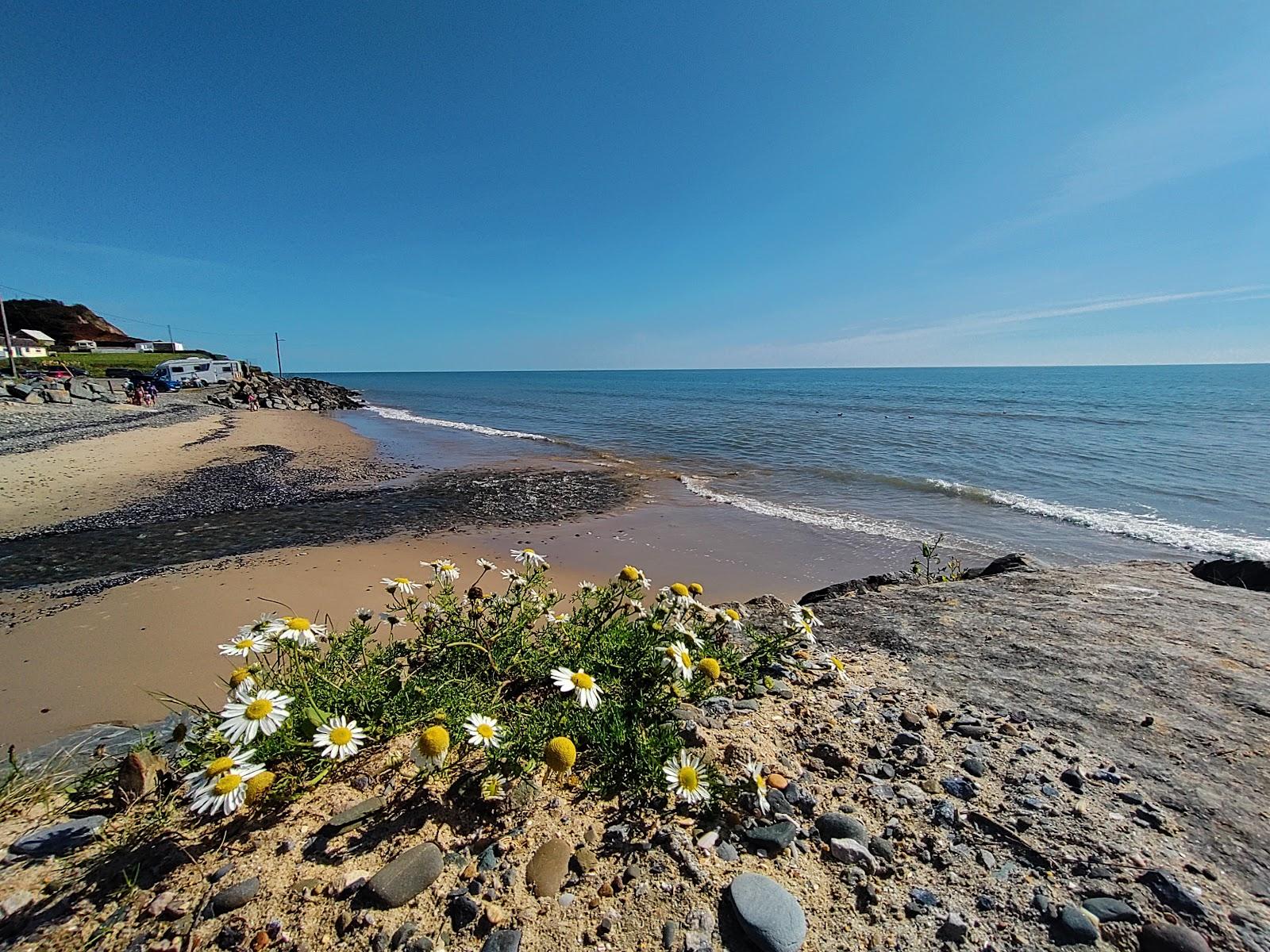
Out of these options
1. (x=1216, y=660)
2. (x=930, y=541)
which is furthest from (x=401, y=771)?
(x=930, y=541)

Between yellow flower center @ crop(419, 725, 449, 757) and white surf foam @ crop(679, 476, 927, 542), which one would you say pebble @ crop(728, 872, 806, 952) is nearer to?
yellow flower center @ crop(419, 725, 449, 757)

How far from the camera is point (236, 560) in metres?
7.74

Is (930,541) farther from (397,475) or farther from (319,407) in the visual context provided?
(319,407)

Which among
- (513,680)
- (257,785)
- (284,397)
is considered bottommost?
(513,680)

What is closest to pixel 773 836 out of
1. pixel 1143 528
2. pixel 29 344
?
pixel 1143 528

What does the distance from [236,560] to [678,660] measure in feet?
27.2

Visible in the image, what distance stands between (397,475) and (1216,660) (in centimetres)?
1611

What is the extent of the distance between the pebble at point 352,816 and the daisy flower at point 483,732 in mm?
494

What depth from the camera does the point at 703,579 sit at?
7895 mm

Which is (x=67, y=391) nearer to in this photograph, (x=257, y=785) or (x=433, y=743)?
(x=257, y=785)

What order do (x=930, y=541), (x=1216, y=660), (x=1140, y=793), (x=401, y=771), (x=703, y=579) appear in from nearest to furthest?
(x=1140, y=793) → (x=401, y=771) → (x=1216, y=660) → (x=703, y=579) → (x=930, y=541)

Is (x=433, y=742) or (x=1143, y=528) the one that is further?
(x=1143, y=528)

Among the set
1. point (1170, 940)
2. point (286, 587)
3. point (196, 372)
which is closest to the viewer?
point (1170, 940)

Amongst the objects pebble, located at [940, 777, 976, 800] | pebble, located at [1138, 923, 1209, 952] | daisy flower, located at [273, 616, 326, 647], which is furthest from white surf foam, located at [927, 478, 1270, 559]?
daisy flower, located at [273, 616, 326, 647]
